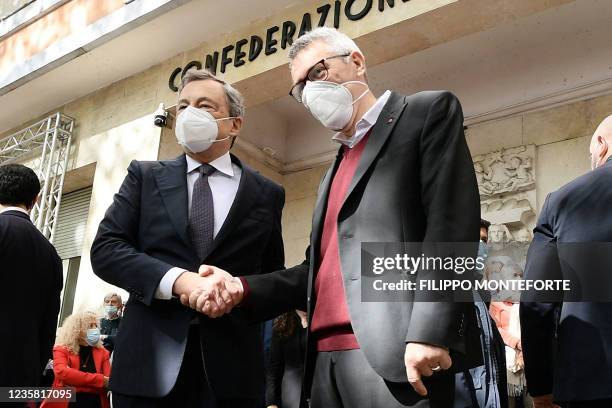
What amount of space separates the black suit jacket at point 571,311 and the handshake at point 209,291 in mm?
1163

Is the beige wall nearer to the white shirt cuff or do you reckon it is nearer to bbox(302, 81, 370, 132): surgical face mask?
bbox(302, 81, 370, 132): surgical face mask

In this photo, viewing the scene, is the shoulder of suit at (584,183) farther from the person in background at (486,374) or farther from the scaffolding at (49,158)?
the scaffolding at (49,158)

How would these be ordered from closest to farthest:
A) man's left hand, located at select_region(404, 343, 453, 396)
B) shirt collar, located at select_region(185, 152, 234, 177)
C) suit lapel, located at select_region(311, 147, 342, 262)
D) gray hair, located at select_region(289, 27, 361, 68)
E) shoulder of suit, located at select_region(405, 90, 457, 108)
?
man's left hand, located at select_region(404, 343, 453, 396) → shoulder of suit, located at select_region(405, 90, 457, 108) → suit lapel, located at select_region(311, 147, 342, 262) → gray hair, located at select_region(289, 27, 361, 68) → shirt collar, located at select_region(185, 152, 234, 177)

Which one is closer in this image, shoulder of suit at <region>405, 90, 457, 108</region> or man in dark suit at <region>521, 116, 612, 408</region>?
shoulder of suit at <region>405, 90, 457, 108</region>

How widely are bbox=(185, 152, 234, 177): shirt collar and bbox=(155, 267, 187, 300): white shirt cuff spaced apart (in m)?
0.56

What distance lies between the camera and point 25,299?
3209mm

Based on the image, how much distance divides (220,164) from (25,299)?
4.12ft

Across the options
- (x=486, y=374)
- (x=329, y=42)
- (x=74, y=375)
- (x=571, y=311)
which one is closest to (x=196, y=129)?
(x=329, y=42)

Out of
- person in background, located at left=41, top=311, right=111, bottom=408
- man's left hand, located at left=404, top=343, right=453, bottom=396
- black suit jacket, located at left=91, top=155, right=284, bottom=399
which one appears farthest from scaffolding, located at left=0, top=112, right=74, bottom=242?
man's left hand, located at left=404, top=343, right=453, bottom=396

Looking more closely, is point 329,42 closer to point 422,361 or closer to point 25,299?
point 422,361

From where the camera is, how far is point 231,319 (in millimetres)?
2336

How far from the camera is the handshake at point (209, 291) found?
2.15 m

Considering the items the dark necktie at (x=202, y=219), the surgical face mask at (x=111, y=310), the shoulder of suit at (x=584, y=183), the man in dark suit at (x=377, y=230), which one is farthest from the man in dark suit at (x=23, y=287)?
the surgical face mask at (x=111, y=310)

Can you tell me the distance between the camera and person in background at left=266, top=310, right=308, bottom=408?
5.25 m
